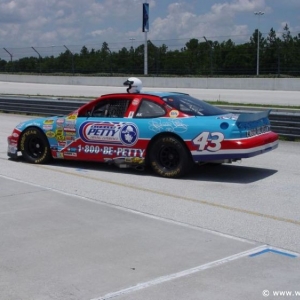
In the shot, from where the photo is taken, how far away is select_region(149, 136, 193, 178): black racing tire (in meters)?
9.83

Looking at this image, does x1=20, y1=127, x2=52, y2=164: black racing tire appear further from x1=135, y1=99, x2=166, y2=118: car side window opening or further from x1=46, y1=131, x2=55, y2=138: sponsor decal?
x1=135, y1=99, x2=166, y2=118: car side window opening

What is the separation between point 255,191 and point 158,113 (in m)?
2.21

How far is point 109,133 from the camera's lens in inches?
413

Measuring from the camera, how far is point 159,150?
10062 millimetres

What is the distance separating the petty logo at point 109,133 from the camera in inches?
405

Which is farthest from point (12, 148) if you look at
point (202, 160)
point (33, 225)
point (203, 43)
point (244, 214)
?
point (203, 43)

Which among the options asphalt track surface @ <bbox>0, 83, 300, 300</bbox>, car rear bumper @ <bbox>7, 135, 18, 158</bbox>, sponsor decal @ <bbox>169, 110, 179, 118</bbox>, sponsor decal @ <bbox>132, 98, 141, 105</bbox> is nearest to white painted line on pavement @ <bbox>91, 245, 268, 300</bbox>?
asphalt track surface @ <bbox>0, 83, 300, 300</bbox>

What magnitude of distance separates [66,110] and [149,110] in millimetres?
11151

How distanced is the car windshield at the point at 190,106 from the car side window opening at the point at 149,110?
18 centimetres

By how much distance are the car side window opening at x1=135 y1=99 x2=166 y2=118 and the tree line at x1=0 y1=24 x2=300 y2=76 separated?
28.0 m

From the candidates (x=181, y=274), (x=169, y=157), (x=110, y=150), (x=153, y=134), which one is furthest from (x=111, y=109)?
(x=181, y=274)

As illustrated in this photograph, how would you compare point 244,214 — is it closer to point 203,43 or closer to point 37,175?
point 37,175

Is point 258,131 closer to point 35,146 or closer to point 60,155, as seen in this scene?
point 60,155

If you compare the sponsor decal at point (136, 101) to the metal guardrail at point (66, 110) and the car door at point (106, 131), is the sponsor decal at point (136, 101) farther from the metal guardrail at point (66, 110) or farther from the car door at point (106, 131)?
the metal guardrail at point (66, 110)
